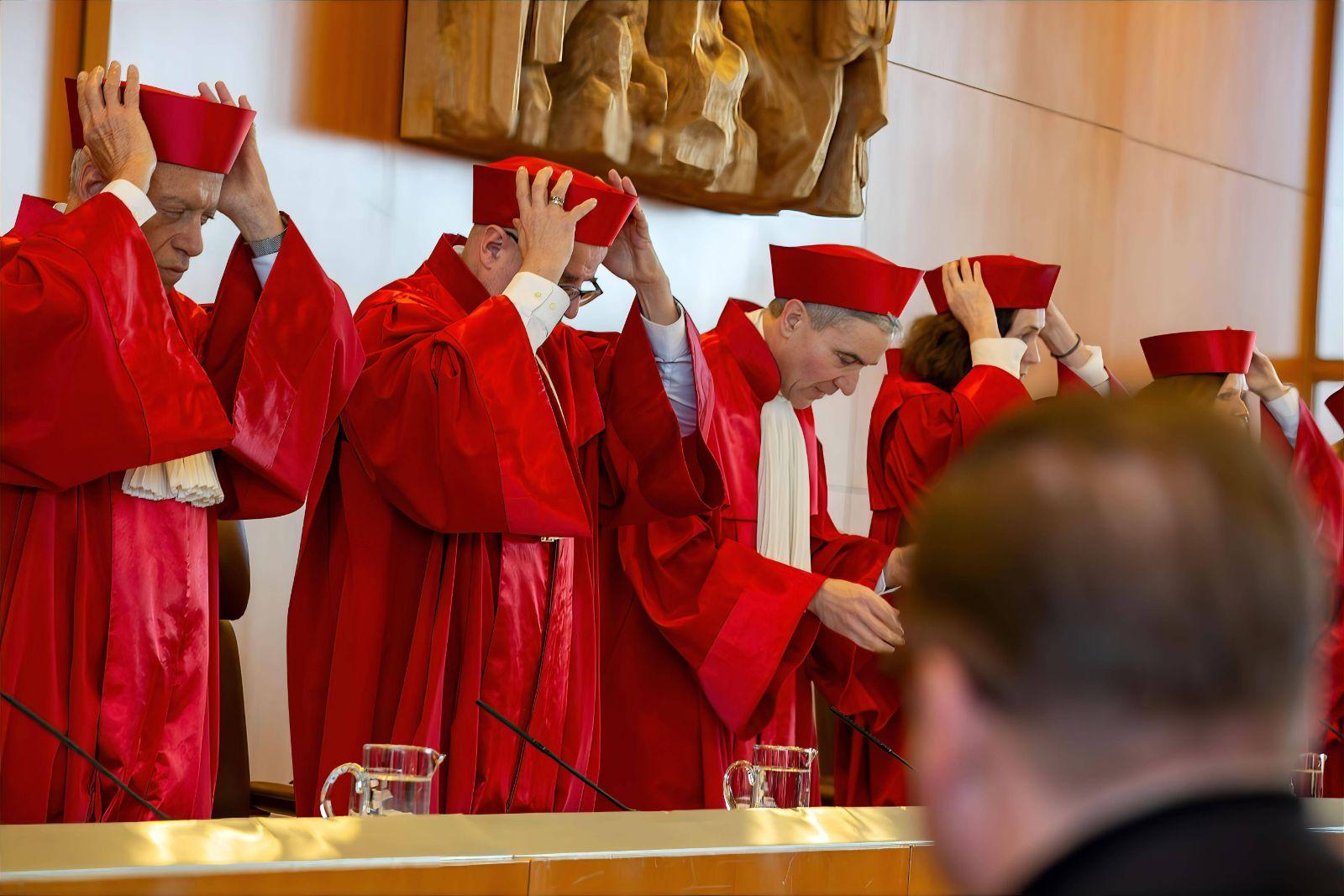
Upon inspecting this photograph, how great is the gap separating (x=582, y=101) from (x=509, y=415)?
1929 mm

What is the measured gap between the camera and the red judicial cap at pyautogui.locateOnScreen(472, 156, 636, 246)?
3.31 meters

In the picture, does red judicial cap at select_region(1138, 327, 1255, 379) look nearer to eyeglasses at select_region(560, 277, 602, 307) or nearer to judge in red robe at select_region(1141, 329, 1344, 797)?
judge in red robe at select_region(1141, 329, 1344, 797)

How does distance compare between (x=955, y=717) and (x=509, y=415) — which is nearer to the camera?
(x=955, y=717)

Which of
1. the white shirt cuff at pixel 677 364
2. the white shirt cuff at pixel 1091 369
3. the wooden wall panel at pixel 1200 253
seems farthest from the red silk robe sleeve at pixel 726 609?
the wooden wall panel at pixel 1200 253

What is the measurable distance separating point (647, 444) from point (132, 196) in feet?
4.08

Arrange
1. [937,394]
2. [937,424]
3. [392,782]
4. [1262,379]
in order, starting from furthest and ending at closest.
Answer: [1262,379]
[937,394]
[937,424]
[392,782]

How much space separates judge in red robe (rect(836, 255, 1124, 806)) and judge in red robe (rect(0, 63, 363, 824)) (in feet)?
6.09

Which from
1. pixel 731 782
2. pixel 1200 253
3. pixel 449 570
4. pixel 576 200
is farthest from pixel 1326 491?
pixel 731 782

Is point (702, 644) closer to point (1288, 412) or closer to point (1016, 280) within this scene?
point (1016, 280)

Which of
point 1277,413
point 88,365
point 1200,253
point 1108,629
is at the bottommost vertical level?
point 1108,629

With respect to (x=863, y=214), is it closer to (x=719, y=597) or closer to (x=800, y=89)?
(x=800, y=89)

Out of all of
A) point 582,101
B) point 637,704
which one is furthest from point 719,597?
point 582,101

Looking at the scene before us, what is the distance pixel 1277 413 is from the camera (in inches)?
219

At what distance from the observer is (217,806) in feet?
11.8
